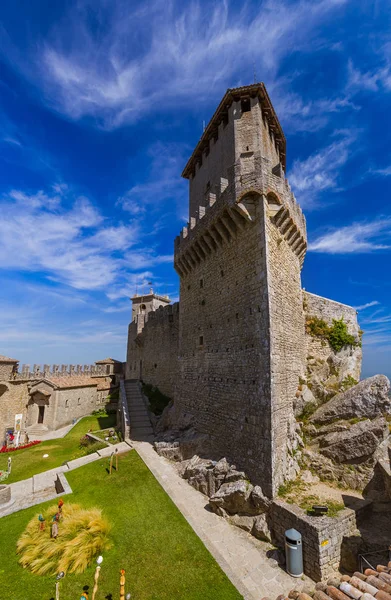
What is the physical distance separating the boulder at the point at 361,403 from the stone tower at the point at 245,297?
156 cm

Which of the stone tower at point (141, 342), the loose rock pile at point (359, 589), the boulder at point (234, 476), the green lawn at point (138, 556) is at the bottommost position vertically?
the green lawn at point (138, 556)

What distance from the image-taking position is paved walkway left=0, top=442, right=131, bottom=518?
1134cm

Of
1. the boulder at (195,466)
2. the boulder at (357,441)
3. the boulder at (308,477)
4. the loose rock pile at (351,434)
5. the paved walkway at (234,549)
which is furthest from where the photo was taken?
the boulder at (195,466)

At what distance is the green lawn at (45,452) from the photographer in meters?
15.5

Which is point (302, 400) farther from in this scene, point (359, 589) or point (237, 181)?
point (237, 181)

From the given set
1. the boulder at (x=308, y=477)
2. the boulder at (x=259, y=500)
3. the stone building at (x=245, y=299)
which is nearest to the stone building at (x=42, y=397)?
the stone building at (x=245, y=299)

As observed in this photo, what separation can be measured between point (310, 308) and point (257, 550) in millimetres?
11803

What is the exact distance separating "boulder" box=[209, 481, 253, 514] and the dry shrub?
3.94m

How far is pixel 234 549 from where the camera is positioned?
336 inches

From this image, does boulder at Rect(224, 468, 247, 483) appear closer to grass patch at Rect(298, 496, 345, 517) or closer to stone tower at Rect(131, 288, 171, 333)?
grass patch at Rect(298, 496, 345, 517)

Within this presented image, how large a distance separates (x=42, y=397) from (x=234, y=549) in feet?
75.6

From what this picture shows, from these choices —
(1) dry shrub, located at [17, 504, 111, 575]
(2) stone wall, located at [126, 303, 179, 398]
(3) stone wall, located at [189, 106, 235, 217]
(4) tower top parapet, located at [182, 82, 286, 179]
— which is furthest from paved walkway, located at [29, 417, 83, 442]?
(4) tower top parapet, located at [182, 82, 286, 179]

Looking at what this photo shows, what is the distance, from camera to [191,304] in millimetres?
17344

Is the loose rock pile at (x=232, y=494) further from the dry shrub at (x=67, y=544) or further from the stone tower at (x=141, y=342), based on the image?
the stone tower at (x=141, y=342)
